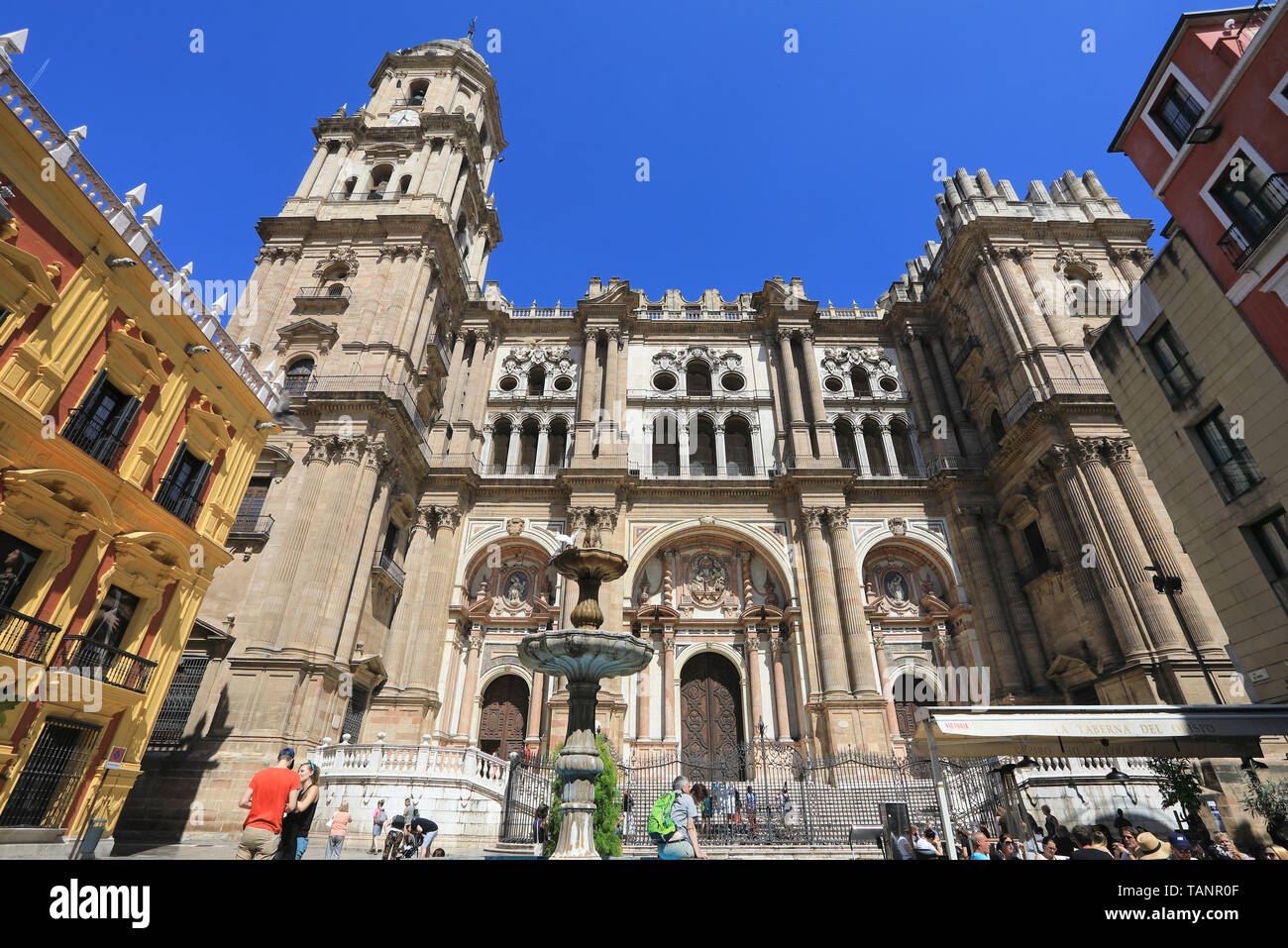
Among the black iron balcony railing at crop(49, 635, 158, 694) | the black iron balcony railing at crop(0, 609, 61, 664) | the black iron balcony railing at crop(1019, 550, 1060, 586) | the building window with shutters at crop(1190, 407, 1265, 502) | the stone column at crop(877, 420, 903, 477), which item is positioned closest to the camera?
the black iron balcony railing at crop(0, 609, 61, 664)

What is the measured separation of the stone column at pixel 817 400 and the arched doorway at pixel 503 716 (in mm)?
15482

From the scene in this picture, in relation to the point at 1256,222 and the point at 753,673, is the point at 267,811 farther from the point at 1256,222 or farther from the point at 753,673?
the point at 1256,222

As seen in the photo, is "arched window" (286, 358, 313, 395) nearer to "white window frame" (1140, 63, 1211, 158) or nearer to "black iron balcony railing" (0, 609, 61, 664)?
"black iron balcony railing" (0, 609, 61, 664)

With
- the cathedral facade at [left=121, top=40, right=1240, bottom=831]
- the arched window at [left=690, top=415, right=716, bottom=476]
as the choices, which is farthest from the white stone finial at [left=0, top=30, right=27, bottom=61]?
the arched window at [left=690, top=415, right=716, bottom=476]

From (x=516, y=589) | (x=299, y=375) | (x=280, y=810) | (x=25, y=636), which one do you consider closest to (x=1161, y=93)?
(x=280, y=810)

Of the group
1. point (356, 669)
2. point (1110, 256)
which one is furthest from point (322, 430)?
point (1110, 256)

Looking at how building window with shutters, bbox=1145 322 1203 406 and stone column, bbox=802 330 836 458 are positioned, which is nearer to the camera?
building window with shutters, bbox=1145 322 1203 406

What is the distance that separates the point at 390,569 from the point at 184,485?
8.45 m

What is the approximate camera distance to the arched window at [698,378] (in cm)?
2998

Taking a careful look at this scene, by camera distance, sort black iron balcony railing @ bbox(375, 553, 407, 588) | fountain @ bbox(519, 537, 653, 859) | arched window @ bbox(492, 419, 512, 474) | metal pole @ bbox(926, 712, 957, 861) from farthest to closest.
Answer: arched window @ bbox(492, 419, 512, 474) → black iron balcony railing @ bbox(375, 553, 407, 588) → metal pole @ bbox(926, 712, 957, 861) → fountain @ bbox(519, 537, 653, 859)

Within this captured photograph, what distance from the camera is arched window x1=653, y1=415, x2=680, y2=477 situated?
2789cm

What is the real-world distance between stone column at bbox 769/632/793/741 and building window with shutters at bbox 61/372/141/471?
20247 mm

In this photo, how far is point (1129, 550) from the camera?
1830 cm
